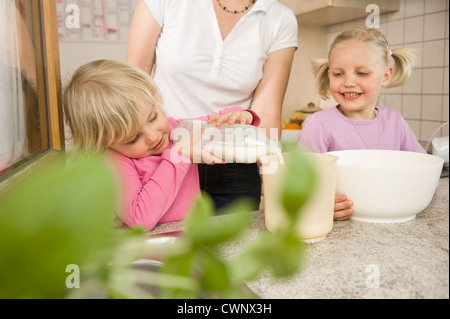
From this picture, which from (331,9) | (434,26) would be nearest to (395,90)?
(434,26)

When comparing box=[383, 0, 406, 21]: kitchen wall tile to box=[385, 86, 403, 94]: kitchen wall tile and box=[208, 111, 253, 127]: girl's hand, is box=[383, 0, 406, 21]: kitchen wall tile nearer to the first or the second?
box=[385, 86, 403, 94]: kitchen wall tile

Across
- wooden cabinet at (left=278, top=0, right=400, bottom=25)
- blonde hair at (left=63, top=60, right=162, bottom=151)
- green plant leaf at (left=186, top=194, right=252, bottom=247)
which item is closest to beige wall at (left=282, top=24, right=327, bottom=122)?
wooden cabinet at (left=278, top=0, right=400, bottom=25)

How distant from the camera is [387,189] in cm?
49

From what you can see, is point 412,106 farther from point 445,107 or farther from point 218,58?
point 218,58

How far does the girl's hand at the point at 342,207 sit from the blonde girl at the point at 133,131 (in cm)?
19

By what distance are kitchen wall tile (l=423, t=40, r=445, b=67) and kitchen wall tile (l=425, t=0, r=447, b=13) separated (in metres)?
0.11

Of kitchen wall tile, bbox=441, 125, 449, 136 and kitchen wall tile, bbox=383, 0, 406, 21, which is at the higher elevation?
kitchen wall tile, bbox=383, 0, 406, 21

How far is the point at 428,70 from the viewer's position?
1.53m

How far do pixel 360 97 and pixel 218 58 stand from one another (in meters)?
0.32

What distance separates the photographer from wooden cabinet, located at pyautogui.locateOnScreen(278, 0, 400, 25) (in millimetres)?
1429

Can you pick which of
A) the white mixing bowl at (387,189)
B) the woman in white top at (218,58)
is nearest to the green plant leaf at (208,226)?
the white mixing bowl at (387,189)
